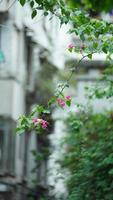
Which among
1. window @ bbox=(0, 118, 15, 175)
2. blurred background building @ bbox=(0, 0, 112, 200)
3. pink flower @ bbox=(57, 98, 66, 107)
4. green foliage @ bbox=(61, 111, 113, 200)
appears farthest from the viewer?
window @ bbox=(0, 118, 15, 175)

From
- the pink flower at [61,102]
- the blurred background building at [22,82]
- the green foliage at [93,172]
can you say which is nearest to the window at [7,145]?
the blurred background building at [22,82]

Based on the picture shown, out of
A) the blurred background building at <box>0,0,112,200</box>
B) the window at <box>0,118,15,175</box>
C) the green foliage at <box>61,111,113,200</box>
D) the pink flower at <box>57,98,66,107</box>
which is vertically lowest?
the pink flower at <box>57,98,66,107</box>

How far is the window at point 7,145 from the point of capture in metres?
20.7

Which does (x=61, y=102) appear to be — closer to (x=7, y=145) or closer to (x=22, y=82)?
(x=7, y=145)

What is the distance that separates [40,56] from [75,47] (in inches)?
573

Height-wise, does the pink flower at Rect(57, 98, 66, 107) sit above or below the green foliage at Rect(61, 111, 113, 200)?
below

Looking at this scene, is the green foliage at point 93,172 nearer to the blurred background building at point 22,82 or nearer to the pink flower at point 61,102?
the pink flower at point 61,102

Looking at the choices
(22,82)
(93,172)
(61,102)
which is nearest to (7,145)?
(22,82)

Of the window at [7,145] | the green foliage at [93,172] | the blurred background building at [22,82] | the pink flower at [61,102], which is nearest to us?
the pink flower at [61,102]

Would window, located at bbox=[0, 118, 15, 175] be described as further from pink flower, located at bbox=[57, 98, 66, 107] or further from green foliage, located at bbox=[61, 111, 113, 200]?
pink flower, located at bbox=[57, 98, 66, 107]

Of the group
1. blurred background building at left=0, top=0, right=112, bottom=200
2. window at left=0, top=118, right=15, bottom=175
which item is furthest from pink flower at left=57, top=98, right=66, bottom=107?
window at left=0, top=118, right=15, bottom=175

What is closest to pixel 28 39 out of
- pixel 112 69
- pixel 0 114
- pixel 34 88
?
pixel 34 88

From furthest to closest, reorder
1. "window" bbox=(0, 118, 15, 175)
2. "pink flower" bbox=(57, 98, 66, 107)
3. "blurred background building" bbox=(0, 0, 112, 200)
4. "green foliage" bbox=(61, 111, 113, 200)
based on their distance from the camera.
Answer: "window" bbox=(0, 118, 15, 175), "blurred background building" bbox=(0, 0, 112, 200), "green foliage" bbox=(61, 111, 113, 200), "pink flower" bbox=(57, 98, 66, 107)

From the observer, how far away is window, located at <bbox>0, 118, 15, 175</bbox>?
20695mm
